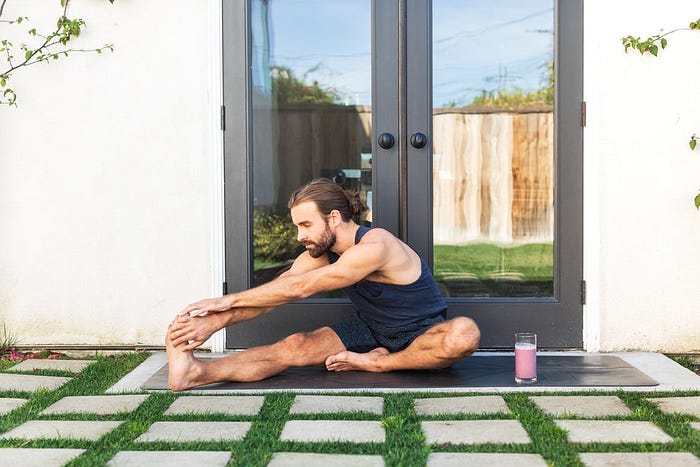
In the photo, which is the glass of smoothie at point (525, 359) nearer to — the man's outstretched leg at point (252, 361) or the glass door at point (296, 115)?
the man's outstretched leg at point (252, 361)

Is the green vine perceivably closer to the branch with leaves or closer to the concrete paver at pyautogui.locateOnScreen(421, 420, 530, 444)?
the concrete paver at pyautogui.locateOnScreen(421, 420, 530, 444)

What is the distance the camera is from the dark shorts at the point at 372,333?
11.4ft

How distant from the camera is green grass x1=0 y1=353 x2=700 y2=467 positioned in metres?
2.39

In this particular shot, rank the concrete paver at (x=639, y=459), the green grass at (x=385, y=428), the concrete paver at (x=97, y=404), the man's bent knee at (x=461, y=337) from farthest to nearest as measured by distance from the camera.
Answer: the man's bent knee at (x=461, y=337) → the concrete paver at (x=97, y=404) → the green grass at (x=385, y=428) → the concrete paver at (x=639, y=459)

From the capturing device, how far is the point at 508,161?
4039 millimetres

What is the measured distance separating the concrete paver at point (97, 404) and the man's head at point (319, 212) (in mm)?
862

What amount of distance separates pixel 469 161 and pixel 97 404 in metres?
1.99

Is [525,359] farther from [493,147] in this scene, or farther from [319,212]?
[493,147]

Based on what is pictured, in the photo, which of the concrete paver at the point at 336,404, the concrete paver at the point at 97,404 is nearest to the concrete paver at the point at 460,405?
the concrete paver at the point at 336,404

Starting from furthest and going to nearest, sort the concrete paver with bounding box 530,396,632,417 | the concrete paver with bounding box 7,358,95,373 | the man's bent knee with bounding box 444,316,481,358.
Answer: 1. the concrete paver with bounding box 7,358,95,373
2. the man's bent knee with bounding box 444,316,481,358
3. the concrete paver with bounding box 530,396,632,417

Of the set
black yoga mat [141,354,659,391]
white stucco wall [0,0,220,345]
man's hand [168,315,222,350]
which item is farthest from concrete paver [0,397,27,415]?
white stucco wall [0,0,220,345]

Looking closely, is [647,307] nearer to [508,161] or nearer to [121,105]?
[508,161]

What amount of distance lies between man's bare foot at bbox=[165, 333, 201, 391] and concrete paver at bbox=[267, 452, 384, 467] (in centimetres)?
90

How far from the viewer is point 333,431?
2.62m
